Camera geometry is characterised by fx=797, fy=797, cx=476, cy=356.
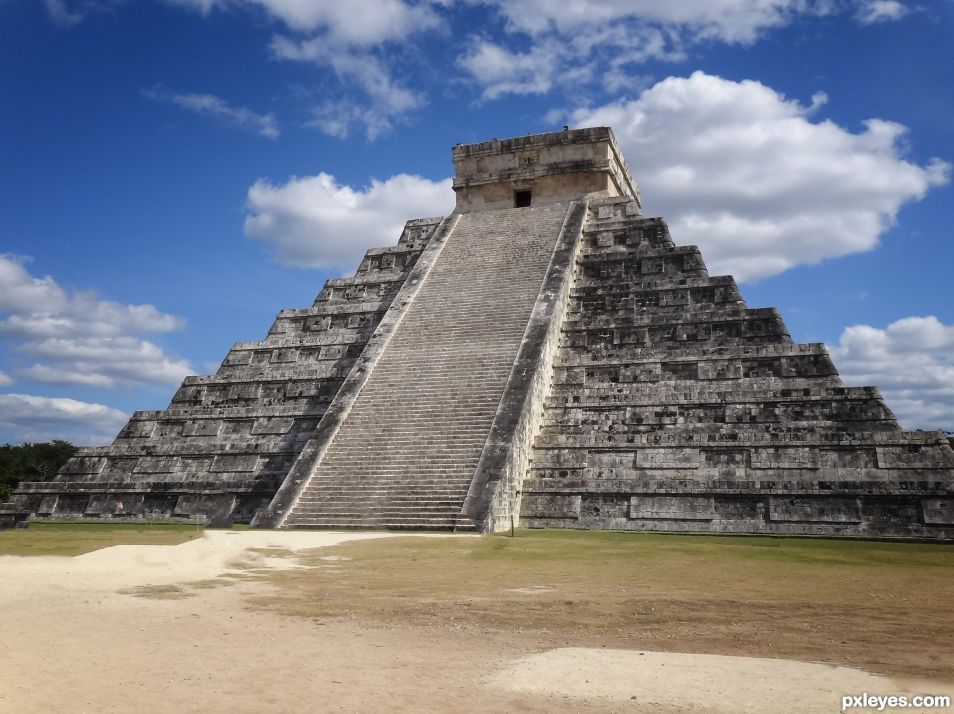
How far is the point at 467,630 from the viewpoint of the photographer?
5.21 meters

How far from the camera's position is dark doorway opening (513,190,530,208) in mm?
21078

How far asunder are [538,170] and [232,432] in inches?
401

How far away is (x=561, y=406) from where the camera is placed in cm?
1431

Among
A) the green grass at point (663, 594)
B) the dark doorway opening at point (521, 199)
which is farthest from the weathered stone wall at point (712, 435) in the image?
the dark doorway opening at point (521, 199)

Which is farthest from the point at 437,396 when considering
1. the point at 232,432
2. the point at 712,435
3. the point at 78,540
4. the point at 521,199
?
the point at 521,199

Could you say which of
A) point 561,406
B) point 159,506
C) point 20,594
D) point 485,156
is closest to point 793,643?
point 20,594

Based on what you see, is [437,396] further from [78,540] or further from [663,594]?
[663,594]

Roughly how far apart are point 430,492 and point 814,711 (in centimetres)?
887

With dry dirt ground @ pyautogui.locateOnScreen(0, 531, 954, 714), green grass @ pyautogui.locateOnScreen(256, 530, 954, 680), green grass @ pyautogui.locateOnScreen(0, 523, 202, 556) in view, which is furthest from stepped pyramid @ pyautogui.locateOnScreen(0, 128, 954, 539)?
dry dirt ground @ pyautogui.locateOnScreen(0, 531, 954, 714)

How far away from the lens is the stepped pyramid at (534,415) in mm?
11797

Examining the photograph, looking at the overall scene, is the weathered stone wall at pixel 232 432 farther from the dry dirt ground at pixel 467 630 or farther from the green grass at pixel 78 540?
the dry dirt ground at pixel 467 630

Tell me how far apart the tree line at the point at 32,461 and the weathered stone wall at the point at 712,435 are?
29.9 m

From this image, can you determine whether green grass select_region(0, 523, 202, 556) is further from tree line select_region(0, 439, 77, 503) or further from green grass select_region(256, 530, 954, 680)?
tree line select_region(0, 439, 77, 503)

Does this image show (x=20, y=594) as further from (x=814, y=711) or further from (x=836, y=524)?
(x=836, y=524)
